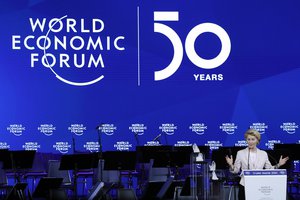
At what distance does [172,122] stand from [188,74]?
1.18 metres

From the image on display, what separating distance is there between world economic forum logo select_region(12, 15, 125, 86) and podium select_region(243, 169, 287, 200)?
25.2 ft

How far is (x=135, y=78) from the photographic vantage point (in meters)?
16.7

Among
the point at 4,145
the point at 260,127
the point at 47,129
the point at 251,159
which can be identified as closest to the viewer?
the point at 251,159

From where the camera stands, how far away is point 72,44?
1655 cm

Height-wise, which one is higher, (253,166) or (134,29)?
(134,29)

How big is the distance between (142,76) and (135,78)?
17cm

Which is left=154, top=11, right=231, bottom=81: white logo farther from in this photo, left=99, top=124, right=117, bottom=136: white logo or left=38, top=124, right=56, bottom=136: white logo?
left=38, top=124, right=56, bottom=136: white logo

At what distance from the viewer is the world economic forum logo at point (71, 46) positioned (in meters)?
16.5

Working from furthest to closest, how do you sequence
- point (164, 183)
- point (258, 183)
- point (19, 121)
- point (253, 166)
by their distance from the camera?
point (19, 121) < point (164, 183) < point (253, 166) < point (258, 183)

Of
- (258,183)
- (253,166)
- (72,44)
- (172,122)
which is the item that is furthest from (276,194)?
(72,44)

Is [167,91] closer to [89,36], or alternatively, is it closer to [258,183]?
[89,36]

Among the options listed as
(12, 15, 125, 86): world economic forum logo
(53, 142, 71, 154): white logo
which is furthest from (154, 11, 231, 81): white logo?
(53, 142, 71, 154): white logo

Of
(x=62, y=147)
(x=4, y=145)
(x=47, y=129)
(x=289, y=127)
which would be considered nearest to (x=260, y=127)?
(x=289, y=127)

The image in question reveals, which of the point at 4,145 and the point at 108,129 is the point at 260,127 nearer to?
the point at 108,129
